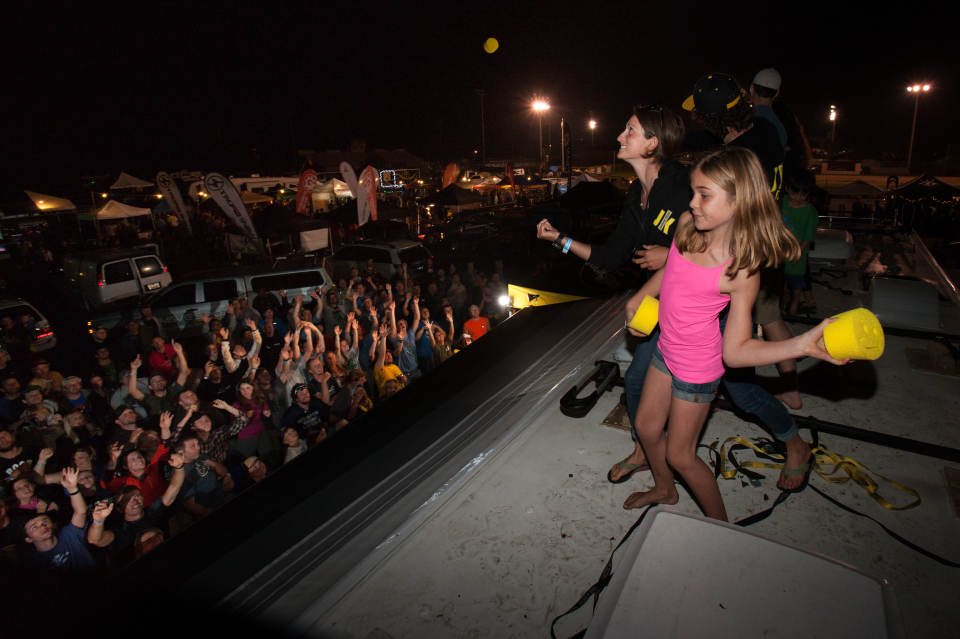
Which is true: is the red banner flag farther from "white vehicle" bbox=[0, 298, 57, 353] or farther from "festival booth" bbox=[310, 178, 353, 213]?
"festival booth" bbox=[310, 178, 353, 213]

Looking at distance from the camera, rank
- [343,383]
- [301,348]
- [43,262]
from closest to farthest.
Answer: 1. [343,383]
2. [301,348]
3. [43,262]

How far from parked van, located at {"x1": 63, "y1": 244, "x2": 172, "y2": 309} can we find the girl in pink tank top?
39.3 feet

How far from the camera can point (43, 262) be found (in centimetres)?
1586

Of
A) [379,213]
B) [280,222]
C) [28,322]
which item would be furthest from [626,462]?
[379,213]

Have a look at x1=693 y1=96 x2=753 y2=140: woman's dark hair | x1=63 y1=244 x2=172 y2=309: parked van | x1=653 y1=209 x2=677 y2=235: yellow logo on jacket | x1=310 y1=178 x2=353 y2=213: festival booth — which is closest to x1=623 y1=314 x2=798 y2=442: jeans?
x1=653 y1=209 x2=677 y2=235: yellow logo on jacket

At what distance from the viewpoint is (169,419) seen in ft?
14.1

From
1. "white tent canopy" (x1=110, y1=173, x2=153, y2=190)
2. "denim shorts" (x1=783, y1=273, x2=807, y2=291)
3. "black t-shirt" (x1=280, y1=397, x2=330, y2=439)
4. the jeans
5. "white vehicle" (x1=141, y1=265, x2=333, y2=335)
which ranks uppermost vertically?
"white tent canopy" (x1=110, y1=173, x2=153, y2=190)

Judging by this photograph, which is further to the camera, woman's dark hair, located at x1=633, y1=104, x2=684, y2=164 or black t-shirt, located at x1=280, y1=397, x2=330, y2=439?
A: black t-shirt, located at x1=280, y1=397, x2=330, y2=439

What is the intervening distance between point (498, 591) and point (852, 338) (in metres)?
1.47

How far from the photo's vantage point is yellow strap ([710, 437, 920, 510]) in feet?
6.80

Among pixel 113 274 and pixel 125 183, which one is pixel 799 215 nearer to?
pixel 113 274

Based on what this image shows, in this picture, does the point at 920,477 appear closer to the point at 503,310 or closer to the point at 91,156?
the point at 503,310

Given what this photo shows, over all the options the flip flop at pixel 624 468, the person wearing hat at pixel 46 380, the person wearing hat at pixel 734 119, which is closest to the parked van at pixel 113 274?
the person wearing hat at pixel 46 380

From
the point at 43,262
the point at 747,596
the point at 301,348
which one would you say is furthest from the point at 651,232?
the point at 43,262
